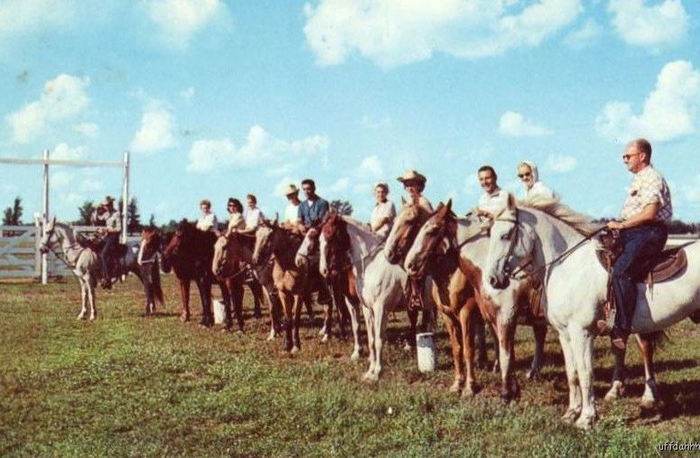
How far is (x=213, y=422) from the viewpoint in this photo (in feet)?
25.8

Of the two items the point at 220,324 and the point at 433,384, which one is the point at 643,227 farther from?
the point at 220,324

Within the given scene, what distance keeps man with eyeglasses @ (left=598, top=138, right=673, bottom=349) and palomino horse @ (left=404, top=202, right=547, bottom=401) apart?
1.58 m

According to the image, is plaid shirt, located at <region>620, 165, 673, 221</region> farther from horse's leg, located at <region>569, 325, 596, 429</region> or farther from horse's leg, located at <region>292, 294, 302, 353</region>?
horse's leg, located at <region>292, 294, 302, 353</region>

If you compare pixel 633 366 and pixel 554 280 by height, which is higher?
pixel 554 280

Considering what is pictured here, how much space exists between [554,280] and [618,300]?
72 cm

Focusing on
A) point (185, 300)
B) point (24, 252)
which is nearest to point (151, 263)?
point (185, 300)

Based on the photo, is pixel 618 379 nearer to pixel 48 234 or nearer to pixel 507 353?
pixel 507 353

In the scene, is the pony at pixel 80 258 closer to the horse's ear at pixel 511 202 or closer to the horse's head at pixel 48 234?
the horse's head at pixel 48 234

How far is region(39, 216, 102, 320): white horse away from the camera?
59.4 ft

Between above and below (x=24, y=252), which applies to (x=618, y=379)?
below

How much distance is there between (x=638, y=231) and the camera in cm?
706

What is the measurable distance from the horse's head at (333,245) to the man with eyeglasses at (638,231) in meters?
4.68

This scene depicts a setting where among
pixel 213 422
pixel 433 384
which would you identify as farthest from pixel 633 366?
pixel 213 422

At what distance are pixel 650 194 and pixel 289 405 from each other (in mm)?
4662
